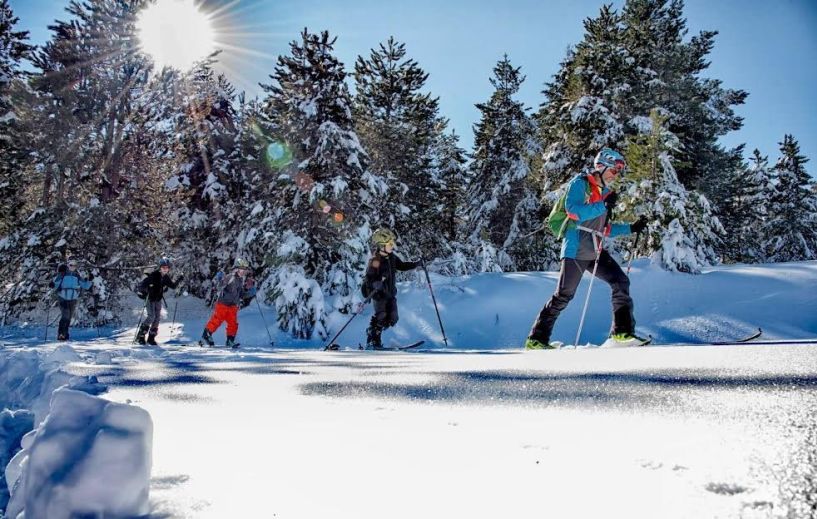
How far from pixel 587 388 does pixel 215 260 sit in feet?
75.0

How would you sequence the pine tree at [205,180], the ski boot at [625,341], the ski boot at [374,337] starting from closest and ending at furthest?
the ski boot at [625,341], the ski boot at [374,337], the pine tree at [205,180]

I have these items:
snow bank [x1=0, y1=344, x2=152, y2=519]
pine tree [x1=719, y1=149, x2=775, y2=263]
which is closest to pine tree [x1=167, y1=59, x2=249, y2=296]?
→ snow bank [x1=0, y1=344, x2=152, y2=519]

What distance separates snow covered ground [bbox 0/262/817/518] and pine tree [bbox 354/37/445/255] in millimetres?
17059

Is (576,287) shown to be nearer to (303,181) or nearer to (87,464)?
(87,464)

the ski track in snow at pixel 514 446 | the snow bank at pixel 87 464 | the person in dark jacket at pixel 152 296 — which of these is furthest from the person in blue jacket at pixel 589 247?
the person in dark jacket at pixel 152 296

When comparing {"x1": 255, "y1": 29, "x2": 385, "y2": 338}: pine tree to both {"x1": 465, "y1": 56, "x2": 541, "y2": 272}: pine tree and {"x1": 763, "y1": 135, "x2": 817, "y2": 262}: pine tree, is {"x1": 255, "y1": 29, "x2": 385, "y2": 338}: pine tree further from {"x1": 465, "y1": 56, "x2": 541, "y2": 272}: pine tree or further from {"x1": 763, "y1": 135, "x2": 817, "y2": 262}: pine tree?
{"x1": 763, "y1": 135, "x2": 817, "y2": 262}: pine tree

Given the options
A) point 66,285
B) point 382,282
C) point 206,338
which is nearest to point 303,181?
point 206,338

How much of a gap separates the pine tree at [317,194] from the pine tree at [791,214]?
98.8ft

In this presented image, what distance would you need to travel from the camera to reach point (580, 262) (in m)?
5.73

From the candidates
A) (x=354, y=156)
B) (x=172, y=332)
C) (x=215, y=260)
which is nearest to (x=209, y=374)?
(x=354, y=156)

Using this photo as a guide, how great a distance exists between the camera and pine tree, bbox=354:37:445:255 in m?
21.1

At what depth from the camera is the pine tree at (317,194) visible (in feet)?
46.3

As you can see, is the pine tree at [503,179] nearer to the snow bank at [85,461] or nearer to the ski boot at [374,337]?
the ski boot at [374,337]

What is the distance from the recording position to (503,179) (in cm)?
2650
